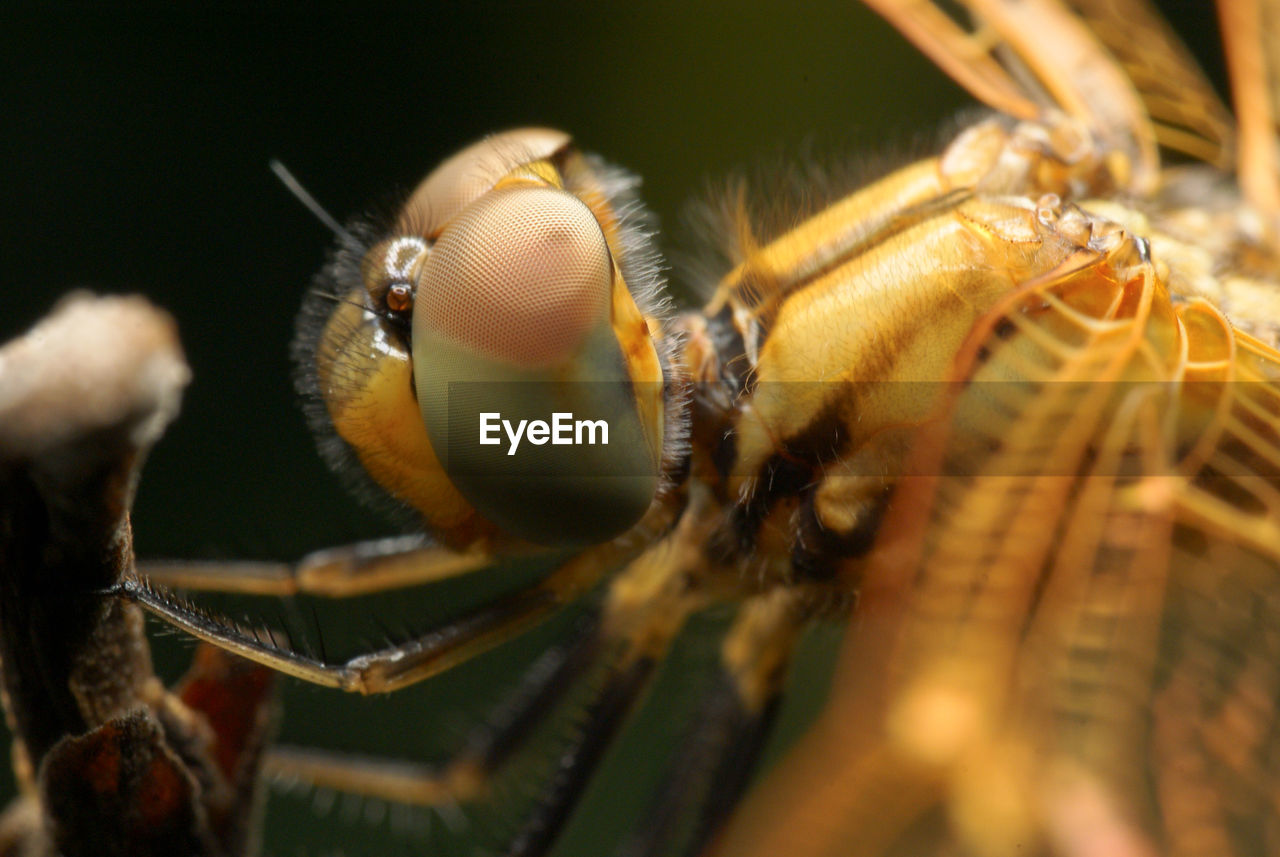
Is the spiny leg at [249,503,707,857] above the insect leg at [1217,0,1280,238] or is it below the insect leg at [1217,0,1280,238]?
below

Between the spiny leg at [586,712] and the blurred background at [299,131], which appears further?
the blurred background at [299,131]

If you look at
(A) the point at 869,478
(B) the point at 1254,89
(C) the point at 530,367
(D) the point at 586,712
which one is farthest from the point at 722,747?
(B) the point at 1254,89

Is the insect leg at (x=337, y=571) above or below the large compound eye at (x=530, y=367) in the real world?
below

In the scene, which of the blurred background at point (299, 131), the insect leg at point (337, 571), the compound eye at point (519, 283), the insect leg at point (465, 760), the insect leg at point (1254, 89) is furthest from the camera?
the blurred background at point (299, 131)

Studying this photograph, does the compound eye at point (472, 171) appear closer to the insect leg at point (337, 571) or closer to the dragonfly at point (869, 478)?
the dragonfly at point (869, 478)

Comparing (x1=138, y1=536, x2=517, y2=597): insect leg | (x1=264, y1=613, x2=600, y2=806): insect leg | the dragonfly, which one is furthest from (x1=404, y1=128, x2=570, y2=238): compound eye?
(x1=264, y1=613, x2=600, y2=806): insect leg

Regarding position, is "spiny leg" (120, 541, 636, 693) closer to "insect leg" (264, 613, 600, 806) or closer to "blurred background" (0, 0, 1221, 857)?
"insect leg" (264, 613, 600, 806)

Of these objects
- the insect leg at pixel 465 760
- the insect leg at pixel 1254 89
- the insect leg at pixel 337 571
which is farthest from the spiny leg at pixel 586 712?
the insect leg at pixel 1254 89
